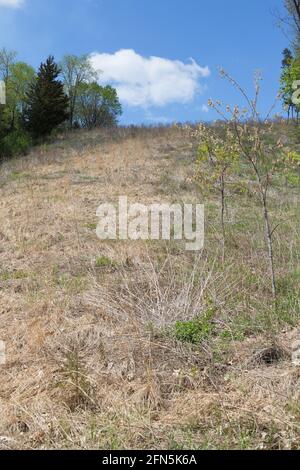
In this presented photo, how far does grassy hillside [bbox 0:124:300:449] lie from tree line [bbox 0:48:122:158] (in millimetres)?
15635

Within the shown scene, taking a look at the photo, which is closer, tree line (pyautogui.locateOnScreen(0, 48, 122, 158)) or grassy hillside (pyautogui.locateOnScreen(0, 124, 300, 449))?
grassy hillside (pyautogui.locateOnScreen(0, 124, 300, 449))

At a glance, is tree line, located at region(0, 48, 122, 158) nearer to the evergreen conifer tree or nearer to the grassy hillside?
the evergreen conifer tree

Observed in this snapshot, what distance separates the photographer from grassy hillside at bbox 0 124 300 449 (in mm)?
2299

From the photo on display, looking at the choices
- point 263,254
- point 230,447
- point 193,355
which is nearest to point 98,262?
point 263,254

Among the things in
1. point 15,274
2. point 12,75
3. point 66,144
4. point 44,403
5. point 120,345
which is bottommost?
point 44,403

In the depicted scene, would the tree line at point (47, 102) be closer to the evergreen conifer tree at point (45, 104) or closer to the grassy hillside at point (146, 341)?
the evergreen conifer tree at point (45, 104)

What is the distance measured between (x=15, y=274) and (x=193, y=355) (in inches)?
113

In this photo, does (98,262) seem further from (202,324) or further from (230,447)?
(230,447)

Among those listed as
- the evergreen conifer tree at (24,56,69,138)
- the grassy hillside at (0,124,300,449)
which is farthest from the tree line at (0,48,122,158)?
the grassy hillside at (0,124,300,449)

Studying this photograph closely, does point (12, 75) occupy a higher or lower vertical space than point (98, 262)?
higher

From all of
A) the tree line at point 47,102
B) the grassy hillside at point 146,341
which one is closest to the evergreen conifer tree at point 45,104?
the tree line at point 47,102

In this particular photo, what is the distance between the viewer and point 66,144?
715 inches

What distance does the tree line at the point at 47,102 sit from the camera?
2197 centimetres

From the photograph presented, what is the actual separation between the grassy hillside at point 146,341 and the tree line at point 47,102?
15.6m
